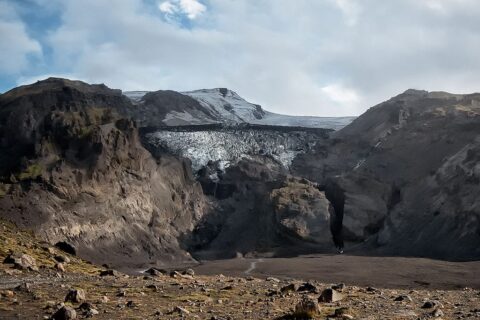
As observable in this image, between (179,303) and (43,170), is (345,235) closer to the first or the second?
(43,170)

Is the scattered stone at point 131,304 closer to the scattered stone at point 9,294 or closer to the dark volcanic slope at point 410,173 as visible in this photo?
the scattered stone at point 9,294

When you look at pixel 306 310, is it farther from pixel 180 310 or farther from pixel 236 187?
pixel 236 187

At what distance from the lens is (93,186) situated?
105 meters

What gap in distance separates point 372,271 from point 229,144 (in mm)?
114243

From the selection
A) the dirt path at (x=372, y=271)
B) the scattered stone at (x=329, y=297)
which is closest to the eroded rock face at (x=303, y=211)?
the dirt path at (x=372, y=271)

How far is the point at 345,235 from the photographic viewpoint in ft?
398

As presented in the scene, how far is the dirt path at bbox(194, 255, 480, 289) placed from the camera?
211 feet

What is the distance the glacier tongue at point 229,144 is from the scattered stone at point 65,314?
15257 centimetres

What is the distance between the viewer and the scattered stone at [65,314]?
17109 mm

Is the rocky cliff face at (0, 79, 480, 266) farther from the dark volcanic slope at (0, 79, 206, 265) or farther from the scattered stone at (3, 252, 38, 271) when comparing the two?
the scattered stone at (3, 252, 38, 271)

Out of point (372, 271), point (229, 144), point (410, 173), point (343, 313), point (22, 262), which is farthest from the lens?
point (229, 144)

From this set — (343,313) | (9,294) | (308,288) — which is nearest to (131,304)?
(9,294)

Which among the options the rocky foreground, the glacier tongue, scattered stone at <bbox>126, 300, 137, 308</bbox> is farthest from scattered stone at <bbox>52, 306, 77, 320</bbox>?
the glacier tongue

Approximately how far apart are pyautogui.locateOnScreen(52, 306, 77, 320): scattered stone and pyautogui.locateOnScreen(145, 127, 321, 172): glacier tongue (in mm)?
152568
